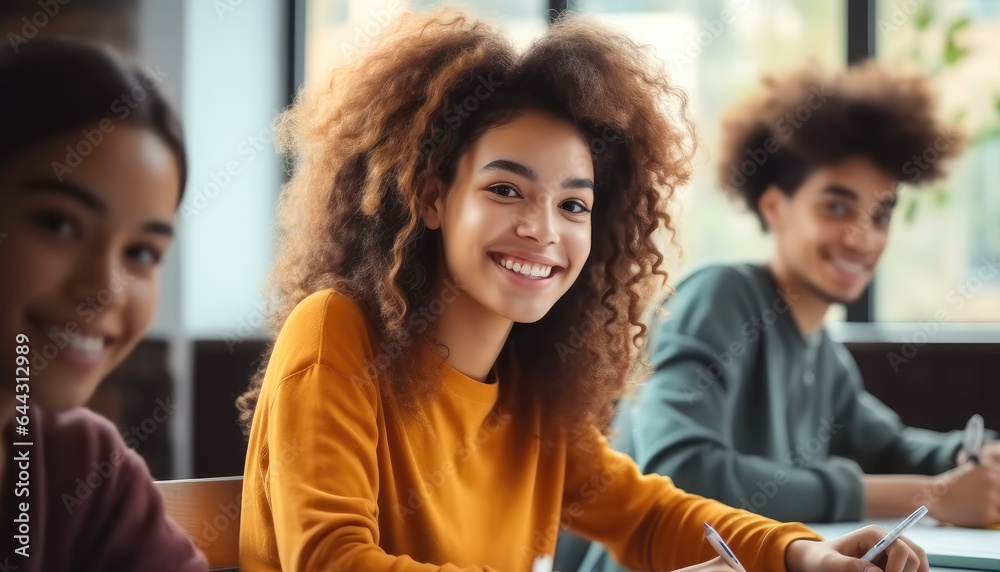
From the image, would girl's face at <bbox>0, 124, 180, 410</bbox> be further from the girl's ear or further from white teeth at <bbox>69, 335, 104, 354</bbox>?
the girl's ear

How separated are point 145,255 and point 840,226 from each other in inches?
52.6

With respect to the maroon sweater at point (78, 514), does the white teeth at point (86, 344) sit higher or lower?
higher

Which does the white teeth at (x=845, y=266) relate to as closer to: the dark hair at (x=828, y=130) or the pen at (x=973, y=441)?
the dark hair at (x=828, y=130)

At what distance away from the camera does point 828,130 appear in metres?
1.89

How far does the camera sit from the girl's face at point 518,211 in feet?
3.48

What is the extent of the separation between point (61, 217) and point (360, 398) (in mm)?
468

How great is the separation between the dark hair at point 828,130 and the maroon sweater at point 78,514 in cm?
142

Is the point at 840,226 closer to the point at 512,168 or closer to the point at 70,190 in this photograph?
the point at 512,168

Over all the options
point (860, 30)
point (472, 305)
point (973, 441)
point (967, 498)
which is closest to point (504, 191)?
point (472, 305)

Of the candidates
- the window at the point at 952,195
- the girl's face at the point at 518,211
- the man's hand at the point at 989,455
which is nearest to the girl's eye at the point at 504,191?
the girl's face at the point at 518,211

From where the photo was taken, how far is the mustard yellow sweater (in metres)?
0.93

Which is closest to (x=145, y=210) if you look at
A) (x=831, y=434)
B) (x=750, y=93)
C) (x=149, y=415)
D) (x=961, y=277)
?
(x=149, y=415)

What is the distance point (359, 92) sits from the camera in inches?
45.6

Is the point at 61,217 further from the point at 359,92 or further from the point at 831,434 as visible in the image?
the point at 831,434
